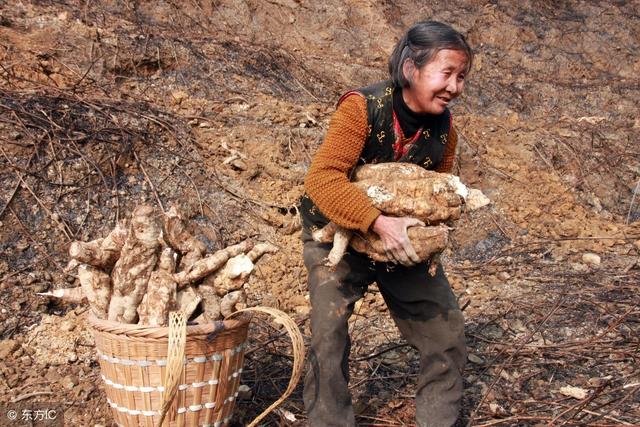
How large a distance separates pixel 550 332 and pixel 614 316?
42cm

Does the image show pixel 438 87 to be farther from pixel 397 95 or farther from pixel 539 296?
pixel 539 296

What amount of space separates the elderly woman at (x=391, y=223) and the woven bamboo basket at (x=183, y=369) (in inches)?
8.2

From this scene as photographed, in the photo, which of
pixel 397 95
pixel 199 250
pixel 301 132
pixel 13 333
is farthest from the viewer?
pixel 301 132

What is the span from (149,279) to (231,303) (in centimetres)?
36

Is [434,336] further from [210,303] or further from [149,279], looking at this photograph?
[149,279]

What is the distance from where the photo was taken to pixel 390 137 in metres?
2.44

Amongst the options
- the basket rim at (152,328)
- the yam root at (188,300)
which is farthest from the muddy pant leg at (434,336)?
the yam root at (188,300)

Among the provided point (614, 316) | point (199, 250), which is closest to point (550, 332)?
point (614, 316)

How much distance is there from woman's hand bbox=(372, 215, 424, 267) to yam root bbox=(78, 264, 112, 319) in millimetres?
1143

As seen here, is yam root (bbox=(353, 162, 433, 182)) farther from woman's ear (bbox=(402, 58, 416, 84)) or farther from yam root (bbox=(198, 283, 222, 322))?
yam root (bbox=(198, 283, 222, 322))

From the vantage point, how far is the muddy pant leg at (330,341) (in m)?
2.43

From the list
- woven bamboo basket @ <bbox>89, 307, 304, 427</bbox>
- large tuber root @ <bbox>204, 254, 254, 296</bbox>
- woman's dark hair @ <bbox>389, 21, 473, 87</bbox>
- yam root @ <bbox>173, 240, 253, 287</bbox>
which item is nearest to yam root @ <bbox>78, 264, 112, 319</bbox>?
woven bamboo basket @ <bbox>89, 307, 304, 427</bbox>

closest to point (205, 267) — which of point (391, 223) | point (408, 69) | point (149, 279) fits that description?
point (149, 279)

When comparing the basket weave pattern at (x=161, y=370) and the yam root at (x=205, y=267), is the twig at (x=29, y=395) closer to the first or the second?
the basket weave pattern at (x=161, y=370)
